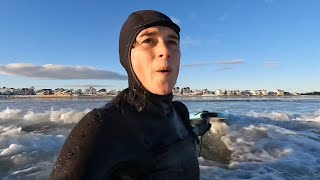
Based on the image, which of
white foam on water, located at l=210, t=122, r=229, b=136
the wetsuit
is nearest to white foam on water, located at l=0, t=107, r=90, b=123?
white foam on water, located at l=210, t=122, r=229, b=136

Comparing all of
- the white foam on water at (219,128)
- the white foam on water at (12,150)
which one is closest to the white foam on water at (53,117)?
the white foam on water at (219,128)

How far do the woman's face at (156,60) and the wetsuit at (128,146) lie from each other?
0.13 metres

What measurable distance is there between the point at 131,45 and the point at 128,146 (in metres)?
0.53

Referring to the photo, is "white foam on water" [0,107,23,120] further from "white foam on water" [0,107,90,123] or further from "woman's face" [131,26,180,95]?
"woman's face" [131,26,180,95]

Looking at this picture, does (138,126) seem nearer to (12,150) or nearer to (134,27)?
(134,27)

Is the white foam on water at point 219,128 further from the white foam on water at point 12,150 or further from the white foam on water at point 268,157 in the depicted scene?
the white foam on water at point 12,150

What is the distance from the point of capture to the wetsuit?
1.41 metres

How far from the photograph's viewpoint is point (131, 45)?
168cm

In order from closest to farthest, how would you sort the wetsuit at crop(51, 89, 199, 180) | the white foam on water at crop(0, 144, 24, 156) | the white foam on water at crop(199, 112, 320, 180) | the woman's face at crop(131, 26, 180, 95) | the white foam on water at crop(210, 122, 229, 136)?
the wetsuit at crop(51, 89, 199, 180)
the woman's face at crop(131, 26, 180, 95)
the white foam on water at crop(199, 112, 320, 180)
the white foam on water at crop(0, 144, 24, 156)
the white foam on water at crop(210, 122, 229, 136)

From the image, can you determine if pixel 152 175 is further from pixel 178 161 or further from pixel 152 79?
pixel 152 79

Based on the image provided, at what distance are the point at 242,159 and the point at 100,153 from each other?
849 centimetres

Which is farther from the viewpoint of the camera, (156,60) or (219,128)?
(219,128)

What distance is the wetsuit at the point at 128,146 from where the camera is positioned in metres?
1.41

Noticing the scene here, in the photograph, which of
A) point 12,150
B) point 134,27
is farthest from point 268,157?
point 134,27
